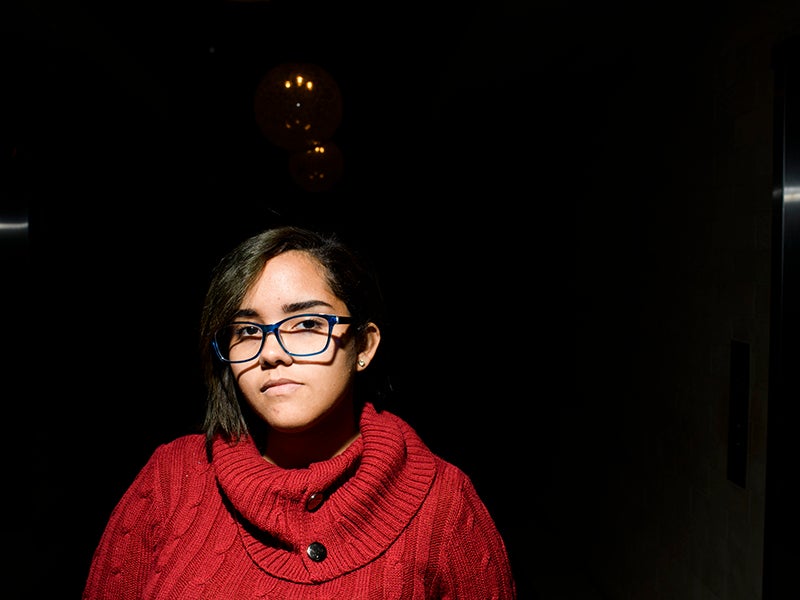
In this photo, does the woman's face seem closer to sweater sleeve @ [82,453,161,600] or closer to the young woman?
the young woman

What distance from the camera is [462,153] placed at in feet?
16.6

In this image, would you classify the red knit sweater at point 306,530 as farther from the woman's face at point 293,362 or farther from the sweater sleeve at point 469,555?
the woman's face at point 293,362

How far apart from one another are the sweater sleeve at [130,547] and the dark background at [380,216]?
0.49 metres

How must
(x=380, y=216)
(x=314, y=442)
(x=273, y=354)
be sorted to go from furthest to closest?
(x=380, y=216)
(x=314, y=442)
(x=273, y=354)

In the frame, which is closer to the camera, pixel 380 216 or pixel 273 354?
pixel 273 354

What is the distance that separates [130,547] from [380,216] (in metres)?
5.39

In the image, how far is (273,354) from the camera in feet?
3.18

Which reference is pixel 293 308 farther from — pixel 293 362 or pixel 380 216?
pixel 380 216

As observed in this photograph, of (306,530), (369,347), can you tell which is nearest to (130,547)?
(306,530)

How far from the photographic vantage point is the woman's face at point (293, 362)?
0.98 m

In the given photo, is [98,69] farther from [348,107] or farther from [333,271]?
[333,271]

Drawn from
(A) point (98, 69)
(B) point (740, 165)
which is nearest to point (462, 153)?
(A) point (98, 69)

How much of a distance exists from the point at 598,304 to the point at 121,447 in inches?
121

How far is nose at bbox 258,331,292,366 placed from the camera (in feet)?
3.18
